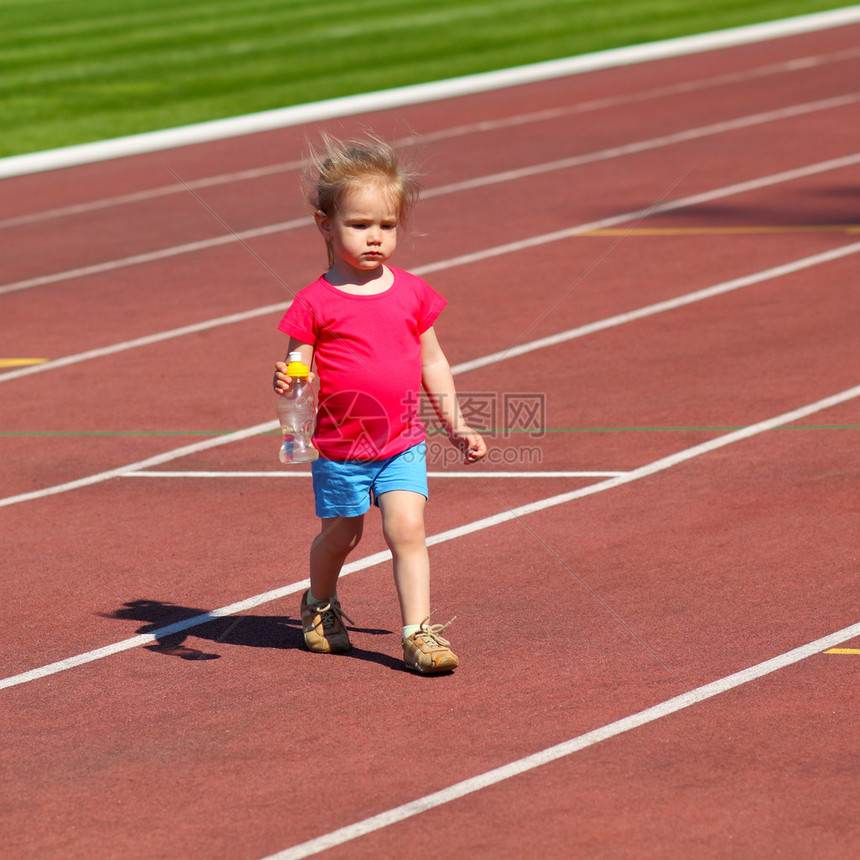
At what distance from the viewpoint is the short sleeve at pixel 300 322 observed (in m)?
5.63

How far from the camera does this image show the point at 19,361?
11062 millimetres

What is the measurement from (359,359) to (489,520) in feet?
6.71

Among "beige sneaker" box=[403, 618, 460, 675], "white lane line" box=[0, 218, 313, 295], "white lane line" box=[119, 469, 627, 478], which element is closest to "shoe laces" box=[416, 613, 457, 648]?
"beige sneaker" box=[403, 618, 460, 675]

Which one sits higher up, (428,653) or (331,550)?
(331,550)

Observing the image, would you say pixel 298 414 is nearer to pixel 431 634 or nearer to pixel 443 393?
pixel 443 393

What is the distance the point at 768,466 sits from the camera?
8047 mm

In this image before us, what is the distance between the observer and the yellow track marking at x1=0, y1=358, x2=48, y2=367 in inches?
433

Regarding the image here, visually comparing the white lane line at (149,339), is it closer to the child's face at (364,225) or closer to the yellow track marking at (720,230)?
the yellow track marking at (720,230)

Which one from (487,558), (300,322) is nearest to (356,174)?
(300,322)

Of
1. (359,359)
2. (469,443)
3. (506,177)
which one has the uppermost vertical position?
(506,177)

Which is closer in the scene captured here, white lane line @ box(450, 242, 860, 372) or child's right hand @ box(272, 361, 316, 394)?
child's right hand @ box(272, 361, 316, 394)

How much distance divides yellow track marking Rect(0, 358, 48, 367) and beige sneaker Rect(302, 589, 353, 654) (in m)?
5.66

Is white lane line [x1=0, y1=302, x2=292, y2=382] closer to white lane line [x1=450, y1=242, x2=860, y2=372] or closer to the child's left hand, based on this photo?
white lane line [x1=450, y1=242, x2=860, y2=372]

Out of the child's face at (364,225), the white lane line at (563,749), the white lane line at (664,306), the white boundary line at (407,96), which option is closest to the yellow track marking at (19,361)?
the white lane line at (664,306)
